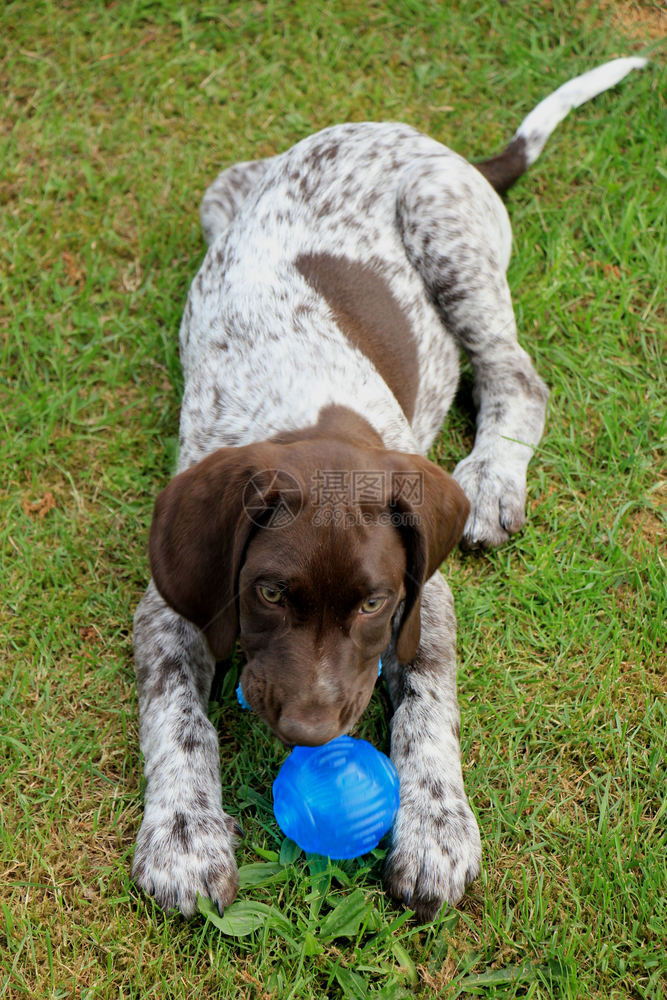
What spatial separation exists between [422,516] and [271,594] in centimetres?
51

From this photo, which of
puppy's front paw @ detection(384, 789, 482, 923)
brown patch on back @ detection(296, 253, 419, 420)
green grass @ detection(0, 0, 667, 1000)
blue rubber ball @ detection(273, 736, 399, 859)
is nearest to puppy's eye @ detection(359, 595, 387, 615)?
blue rubber ball @ detection(273, 736, 399, 859)

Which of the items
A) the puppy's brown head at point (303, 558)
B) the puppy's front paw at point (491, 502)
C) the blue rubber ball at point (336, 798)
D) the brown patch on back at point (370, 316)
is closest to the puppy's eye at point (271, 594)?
the puppy's brown head at point (303, 558)

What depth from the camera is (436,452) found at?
15.7ft

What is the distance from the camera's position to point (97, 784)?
3.67m

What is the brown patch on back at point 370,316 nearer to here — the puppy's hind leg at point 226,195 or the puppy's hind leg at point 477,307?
the puppy's hind leg at point 477,307

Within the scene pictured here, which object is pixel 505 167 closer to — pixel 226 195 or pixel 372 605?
pixel 226 195

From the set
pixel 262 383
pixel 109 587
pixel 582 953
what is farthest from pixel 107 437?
pixel 582 953

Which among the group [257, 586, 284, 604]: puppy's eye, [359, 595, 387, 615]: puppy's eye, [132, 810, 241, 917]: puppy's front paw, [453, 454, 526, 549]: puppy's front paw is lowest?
[453, 454, 526, 549]: puppy's front paw

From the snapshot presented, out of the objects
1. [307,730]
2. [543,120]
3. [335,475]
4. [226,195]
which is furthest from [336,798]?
[543,120]

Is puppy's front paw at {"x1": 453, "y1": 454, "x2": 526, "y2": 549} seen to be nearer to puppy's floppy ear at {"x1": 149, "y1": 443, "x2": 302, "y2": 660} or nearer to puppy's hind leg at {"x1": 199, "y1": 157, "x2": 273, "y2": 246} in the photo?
puppy's floppy ear at {"x1": 149, "y1": 443, "x2": 302, "y2": 660}

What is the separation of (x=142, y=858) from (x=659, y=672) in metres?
2.06

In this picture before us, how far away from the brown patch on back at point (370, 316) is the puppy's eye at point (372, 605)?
1317 millimetres

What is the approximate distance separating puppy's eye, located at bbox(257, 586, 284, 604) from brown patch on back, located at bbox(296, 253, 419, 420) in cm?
140

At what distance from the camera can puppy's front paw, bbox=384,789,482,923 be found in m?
3.30
